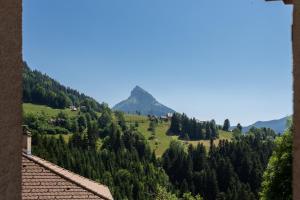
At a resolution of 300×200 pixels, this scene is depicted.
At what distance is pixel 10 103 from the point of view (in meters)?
2.56

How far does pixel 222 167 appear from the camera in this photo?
154 m

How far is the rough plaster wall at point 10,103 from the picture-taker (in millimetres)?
2504

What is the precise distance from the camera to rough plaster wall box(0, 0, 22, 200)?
98.6 inches
